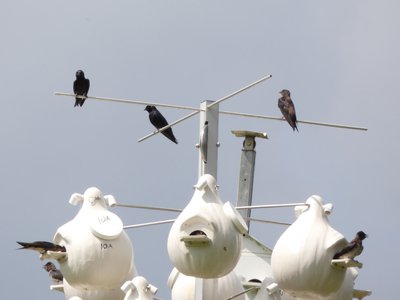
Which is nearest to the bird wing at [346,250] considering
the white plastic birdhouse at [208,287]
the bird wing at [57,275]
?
the white plastic birdhouse at [208,287]

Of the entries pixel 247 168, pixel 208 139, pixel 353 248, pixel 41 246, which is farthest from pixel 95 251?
pixel 247 168

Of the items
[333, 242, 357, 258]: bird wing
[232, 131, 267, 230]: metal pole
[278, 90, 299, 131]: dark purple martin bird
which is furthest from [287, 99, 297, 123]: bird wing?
[232, 131, 267, 230]: metal pole

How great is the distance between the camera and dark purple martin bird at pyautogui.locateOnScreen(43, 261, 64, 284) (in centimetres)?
3641

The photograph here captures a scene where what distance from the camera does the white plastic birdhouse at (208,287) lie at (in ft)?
111

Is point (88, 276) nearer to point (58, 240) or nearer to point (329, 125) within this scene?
point (58, 240)

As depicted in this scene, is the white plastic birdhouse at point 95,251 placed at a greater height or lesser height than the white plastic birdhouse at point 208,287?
greater

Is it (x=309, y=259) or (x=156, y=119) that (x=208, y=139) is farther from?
(x=156, y=119)

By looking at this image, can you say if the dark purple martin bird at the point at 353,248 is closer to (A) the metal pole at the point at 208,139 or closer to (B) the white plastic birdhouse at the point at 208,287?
(B) the white plastic birdhouse at the point at 208,287

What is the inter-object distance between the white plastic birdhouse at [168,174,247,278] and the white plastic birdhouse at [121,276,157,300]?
32.3 inches

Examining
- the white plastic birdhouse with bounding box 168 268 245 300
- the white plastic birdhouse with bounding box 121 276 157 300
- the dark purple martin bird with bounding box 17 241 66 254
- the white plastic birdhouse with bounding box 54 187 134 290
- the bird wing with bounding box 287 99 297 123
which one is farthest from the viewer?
the bird wing with bounding box 287 99 297 123

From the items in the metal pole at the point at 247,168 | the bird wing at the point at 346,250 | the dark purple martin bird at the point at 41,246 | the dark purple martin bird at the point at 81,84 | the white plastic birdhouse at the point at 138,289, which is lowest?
the white plastic birdhouse at the point at 138,289

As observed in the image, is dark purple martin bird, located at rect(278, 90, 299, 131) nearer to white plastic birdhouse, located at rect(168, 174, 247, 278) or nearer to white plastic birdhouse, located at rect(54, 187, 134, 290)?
white plastic birdhouse, located at rect(168, 174, 247, 278)

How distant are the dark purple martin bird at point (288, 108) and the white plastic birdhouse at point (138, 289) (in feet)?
10.7

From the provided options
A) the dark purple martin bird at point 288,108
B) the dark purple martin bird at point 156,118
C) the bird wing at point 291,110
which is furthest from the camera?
the dark purple martin bird at point 156,118
